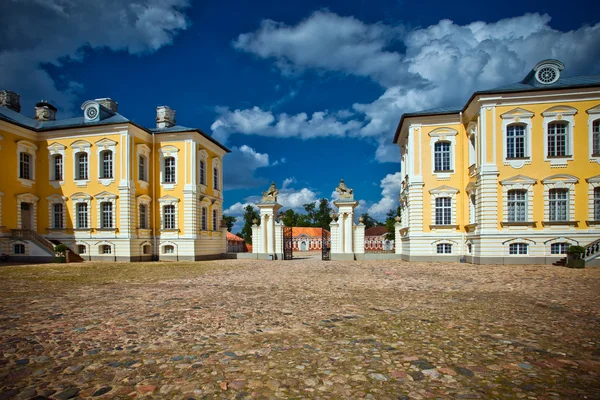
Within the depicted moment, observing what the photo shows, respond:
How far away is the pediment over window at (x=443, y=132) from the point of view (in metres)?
26.2

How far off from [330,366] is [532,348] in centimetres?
286

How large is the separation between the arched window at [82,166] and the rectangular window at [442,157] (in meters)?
25.7

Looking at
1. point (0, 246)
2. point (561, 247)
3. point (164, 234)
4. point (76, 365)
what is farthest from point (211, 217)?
point (76, 365)

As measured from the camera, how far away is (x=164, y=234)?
3030cm

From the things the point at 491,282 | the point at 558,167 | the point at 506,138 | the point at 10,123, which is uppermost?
the point at 10,123

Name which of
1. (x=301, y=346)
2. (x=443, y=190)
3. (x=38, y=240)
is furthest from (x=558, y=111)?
(x=38, y=240)

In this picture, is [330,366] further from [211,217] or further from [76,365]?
[211,217]

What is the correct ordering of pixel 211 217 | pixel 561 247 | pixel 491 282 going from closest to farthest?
pixel 491 282 < pixel 561 247 < pixel 211 217

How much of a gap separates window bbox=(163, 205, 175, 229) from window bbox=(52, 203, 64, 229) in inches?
301

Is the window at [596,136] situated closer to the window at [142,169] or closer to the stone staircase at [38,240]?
the window at [142,169]

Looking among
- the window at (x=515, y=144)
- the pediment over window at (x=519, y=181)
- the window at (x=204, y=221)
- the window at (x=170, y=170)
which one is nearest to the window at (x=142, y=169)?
the window at (x=170, y=170)

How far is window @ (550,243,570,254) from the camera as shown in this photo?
2203 centimetres

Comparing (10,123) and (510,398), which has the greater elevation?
(10,123)

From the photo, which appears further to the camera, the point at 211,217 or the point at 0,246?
the point at 211,217
